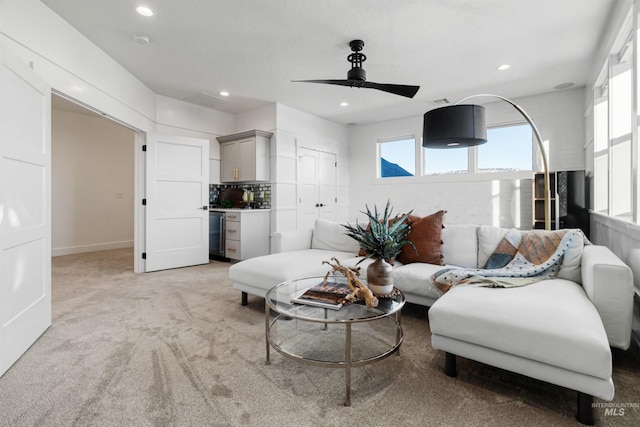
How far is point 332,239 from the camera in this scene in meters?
3.59

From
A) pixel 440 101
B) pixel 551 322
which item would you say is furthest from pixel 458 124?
pixel 440 101

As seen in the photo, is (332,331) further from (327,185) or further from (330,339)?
(327,185)

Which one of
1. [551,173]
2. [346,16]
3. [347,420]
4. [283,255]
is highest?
[346,16]

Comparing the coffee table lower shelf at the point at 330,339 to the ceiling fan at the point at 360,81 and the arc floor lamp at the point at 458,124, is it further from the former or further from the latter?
the ceiling fan at the point at 360,81

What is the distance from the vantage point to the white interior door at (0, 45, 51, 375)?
1.85m

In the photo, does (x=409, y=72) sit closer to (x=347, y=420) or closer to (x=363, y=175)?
(x=363, y=175)

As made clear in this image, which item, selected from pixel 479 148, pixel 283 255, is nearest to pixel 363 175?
pixel 479 148

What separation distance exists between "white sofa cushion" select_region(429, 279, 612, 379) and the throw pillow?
35.7 inches

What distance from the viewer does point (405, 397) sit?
5.21ft

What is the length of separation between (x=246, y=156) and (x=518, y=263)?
14.0ft

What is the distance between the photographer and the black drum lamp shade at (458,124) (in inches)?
89.4

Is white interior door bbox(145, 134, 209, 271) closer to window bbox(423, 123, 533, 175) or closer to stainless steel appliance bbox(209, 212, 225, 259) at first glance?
stainless steel appliance bbox(209, 212, 225, 259)

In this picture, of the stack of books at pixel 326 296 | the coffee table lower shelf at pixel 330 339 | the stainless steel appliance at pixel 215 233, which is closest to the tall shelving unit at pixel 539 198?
the coffee table lower shelf at pixel 330 339

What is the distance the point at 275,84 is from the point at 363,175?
10.2 ft
